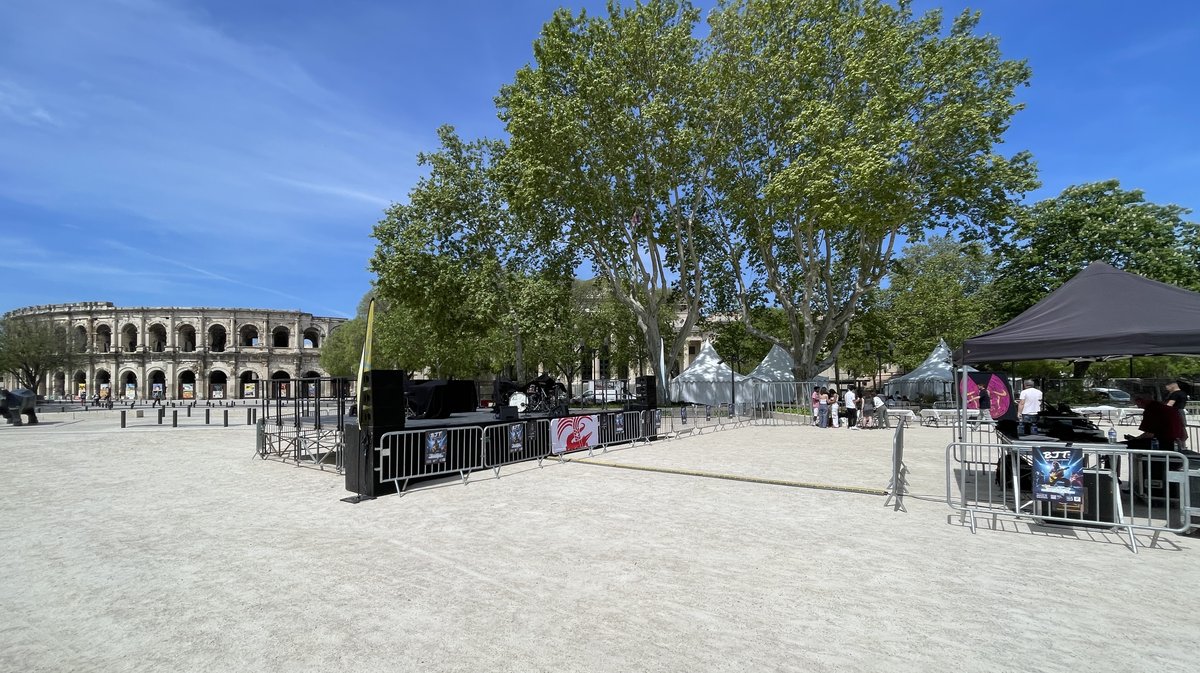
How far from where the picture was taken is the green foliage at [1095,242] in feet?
87.9

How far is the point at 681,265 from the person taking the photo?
30266 mm

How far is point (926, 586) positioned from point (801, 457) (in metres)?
8.58

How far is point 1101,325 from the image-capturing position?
7281 mm

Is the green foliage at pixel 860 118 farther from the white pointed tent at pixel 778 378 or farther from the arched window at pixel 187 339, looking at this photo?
the arched window at pixel 187 339

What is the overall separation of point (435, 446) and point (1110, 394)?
37.6m

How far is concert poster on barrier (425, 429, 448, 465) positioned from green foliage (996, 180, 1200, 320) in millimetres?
27666

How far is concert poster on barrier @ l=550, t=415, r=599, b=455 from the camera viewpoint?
13.8 meters

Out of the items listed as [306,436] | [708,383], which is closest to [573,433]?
[306,436]

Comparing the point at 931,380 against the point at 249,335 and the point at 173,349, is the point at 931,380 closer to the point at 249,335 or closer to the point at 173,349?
the point at 249,335

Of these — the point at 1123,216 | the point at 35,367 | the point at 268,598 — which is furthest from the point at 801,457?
the point at 35,367

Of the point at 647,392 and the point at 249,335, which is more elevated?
the point at 249,335

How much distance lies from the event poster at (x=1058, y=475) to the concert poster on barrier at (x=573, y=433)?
932cm

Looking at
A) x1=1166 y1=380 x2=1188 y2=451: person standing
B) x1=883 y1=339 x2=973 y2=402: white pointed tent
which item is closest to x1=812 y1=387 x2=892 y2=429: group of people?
x1=883 y1=339 x2=973 y2=402: white pointed tent

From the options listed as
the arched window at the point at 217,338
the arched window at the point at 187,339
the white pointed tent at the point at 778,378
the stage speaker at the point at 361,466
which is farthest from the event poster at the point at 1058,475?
the arched window at the point at 217,338
